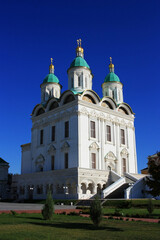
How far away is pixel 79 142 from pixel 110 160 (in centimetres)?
608

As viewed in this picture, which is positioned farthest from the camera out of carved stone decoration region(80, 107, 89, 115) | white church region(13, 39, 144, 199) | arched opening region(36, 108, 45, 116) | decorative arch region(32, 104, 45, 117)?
decorative arch region(32, 104, 45, 117)

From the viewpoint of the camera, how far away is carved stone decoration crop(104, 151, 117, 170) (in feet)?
116

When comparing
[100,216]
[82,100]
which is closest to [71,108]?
[82,100]

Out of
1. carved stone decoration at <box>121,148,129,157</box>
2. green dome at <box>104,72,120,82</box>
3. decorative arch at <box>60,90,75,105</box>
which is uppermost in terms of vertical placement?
green dome at <box>104,72,120,82</box>

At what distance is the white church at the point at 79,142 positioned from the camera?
31.7 metres

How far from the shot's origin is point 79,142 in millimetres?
32531

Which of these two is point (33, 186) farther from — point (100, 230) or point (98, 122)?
point (100, 230)

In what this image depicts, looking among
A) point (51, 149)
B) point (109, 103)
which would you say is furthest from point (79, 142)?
point (109, 103)

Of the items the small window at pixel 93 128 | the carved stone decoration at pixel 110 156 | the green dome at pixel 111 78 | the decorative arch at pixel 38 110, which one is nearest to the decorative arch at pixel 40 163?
the decorative arch at pixel 38 110

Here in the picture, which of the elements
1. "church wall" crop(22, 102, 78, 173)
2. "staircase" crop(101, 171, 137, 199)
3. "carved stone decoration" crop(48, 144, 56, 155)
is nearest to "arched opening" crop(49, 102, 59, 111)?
"church wall" crop(22, 102, 78, 173)

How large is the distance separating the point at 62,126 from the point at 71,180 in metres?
8.21

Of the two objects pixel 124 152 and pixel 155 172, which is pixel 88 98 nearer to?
pixel 124 152

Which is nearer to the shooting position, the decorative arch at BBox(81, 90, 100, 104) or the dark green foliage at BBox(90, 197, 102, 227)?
the dark green foliage at BBox(90, 197, 102, 227)

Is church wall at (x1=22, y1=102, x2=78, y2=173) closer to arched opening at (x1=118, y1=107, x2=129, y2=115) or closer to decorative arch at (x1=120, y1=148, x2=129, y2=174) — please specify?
decorative arch at (x1=120, y1=148, x2=129, y2=174)
